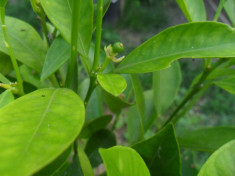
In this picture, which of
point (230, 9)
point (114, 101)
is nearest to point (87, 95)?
point (114, 101)

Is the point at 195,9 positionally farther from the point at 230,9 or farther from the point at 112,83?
the point at 112,83

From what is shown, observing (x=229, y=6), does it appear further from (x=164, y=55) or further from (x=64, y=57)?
(x=64, y=57)

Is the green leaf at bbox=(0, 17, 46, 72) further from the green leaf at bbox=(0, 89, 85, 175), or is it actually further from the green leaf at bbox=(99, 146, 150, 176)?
the green leaf at bbox=(99, 146, 150, 176)

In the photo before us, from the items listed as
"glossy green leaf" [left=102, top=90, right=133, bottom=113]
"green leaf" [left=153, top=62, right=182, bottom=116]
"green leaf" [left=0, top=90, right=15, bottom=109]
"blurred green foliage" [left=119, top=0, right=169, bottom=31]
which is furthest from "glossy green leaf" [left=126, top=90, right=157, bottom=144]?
"blurred green foliage" [left=119, top=0, right=169, bottom=31]

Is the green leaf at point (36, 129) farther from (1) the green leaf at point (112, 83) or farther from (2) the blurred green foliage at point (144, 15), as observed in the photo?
(2) the blurred green foliage at point (144, 15)

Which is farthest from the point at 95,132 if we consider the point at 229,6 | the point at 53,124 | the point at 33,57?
the point at 229,6

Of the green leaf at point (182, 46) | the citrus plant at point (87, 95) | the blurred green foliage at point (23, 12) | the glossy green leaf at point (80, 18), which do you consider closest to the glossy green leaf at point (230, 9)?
the citrus plant at point (87, 95)
